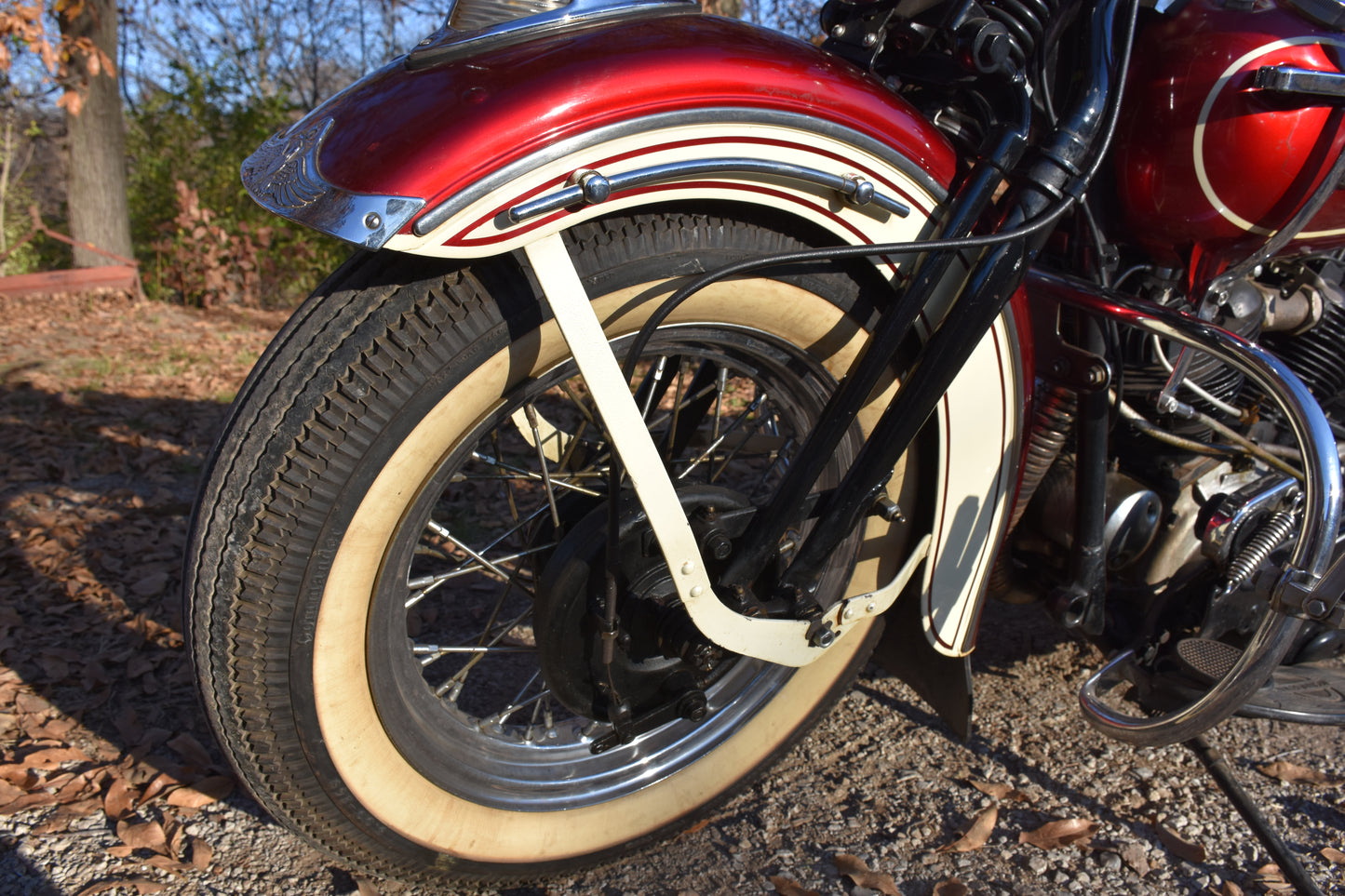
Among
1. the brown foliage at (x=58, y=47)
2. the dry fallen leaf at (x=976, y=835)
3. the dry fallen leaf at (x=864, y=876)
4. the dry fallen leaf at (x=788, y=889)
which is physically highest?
the brown foliage at (x=58, y=47)

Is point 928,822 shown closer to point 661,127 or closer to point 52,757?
point 661,127

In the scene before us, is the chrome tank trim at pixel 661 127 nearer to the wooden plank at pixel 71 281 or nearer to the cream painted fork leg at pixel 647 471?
the cream painted fork leg at pixel 647 471

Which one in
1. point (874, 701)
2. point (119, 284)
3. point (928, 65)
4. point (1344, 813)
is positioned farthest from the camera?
point (119, 284)

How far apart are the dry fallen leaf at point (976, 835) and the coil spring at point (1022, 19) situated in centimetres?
141

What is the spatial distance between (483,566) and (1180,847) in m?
1.46

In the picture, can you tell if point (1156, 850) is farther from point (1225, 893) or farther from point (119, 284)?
point (119, 284)

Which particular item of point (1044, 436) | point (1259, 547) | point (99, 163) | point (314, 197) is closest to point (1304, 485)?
point (1259, 547)

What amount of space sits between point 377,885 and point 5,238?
8193 mm

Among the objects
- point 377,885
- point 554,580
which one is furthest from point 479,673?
point 554,580

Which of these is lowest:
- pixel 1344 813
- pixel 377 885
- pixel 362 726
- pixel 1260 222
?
pixel 1344 813

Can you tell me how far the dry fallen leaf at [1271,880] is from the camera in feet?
5.82

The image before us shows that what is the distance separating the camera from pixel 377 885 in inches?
65.2

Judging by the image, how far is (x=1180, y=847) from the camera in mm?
1866

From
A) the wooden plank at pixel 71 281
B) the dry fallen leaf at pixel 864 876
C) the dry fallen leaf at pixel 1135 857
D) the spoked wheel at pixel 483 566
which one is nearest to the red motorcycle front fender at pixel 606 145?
the spoked wheel at pixel 483 566
